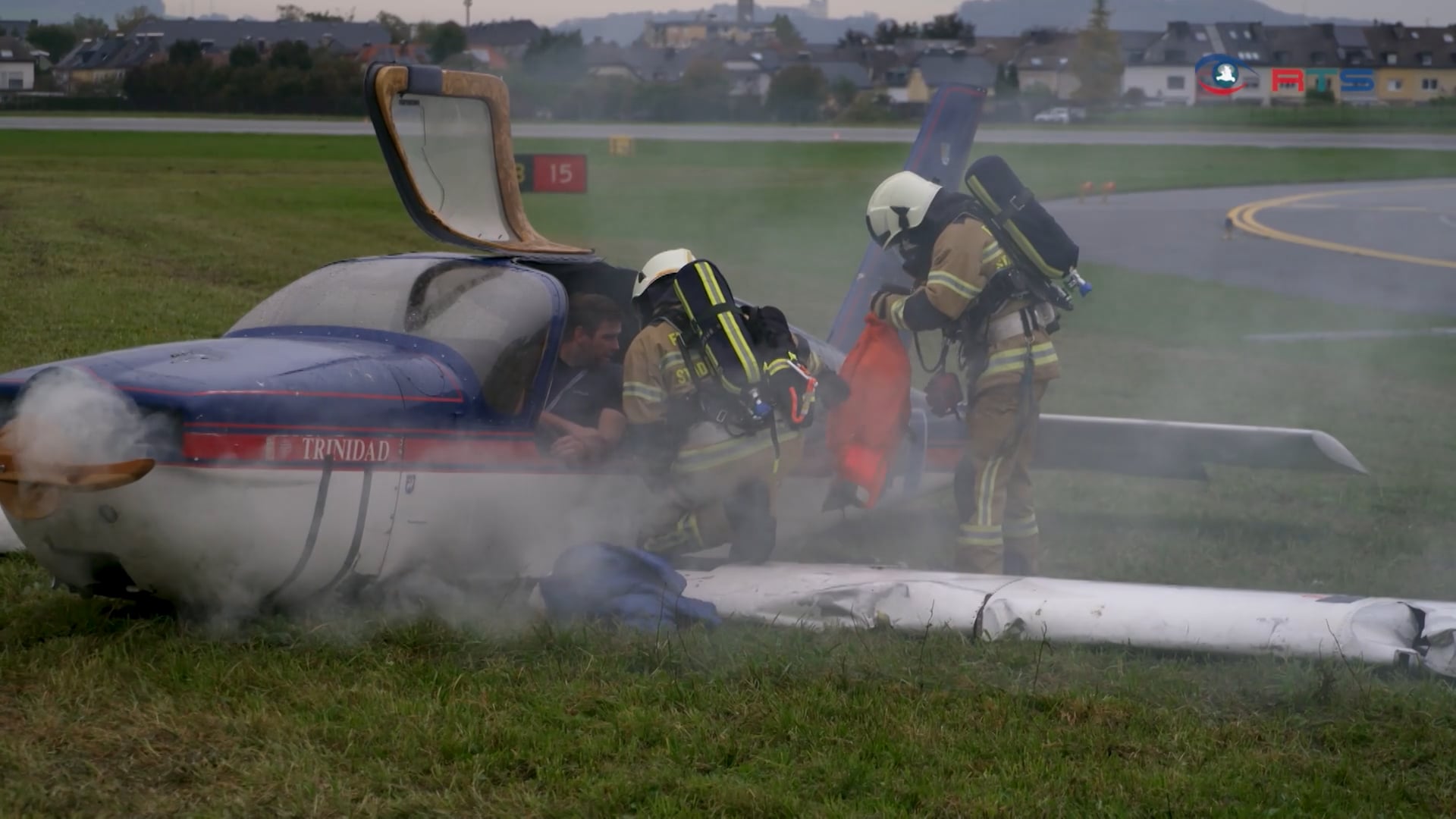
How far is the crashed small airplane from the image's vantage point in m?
4.72

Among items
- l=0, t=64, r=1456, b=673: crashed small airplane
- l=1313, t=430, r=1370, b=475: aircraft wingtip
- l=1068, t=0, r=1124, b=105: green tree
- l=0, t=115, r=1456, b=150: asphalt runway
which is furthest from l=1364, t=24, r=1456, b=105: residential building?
l=0, t=64, r=1456, b=673: crashed small airplane

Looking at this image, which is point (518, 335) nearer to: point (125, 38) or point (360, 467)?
point (360, 467)

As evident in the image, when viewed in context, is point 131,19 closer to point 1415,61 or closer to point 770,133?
point 1415,61

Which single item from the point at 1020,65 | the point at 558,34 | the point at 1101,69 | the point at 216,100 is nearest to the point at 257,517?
the point at 558,34

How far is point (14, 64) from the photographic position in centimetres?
725

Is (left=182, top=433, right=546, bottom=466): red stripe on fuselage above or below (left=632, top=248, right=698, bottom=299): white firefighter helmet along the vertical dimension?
below

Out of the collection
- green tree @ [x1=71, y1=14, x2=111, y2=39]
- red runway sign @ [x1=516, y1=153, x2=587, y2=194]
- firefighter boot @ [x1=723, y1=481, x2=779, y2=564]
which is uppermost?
green tree @ [x1=71, y1=14, x2=111, y2=39]

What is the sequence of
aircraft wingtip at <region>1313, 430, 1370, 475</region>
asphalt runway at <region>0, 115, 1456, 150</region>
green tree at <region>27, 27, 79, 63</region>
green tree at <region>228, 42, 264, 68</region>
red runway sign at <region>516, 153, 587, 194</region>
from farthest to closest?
asphalt runway at <region>0, 115, 1456, 150</region>, green tree at <region>228, 42, 264, 68</region>, red runway sign at <region>516, 153, 587, 194</region>, green tree at <region>27, 27, 79, 63</region>, aircraft wingtip at <region>1313, 430, 1370, 475</region>

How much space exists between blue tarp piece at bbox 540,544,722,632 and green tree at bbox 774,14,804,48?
28810 mm

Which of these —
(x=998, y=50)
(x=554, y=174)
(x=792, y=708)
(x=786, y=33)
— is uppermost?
(x=786, y=33)

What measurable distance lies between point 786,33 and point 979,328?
32.2m

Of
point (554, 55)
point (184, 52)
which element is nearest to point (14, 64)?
point (554, 55)

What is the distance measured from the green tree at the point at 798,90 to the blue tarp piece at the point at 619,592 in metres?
35.3

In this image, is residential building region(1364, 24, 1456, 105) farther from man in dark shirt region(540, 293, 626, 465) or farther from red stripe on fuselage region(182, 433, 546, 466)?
red stripe on fuselage region(182, 433, 546, 466)
